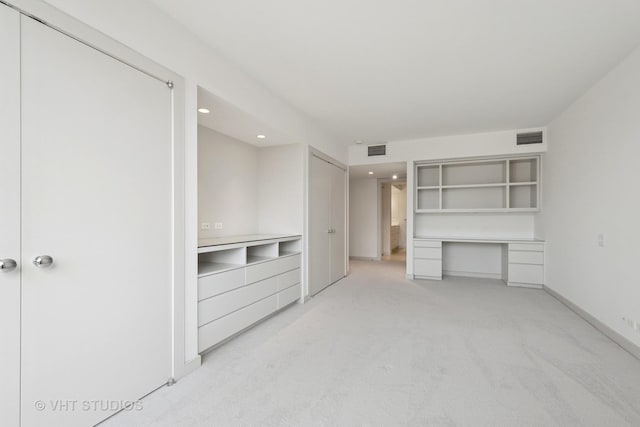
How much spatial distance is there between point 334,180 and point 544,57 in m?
3.11

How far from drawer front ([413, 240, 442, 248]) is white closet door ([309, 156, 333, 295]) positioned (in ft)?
5.51

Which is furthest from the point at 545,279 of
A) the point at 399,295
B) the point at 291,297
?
the point at 291,297

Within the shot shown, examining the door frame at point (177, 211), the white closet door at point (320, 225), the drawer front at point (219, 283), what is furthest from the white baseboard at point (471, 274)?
the door frame at point (177, 211)

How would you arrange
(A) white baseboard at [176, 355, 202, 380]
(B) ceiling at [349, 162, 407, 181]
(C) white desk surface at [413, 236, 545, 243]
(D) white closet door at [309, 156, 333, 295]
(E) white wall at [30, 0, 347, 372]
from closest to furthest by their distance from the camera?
(E) white wall at [30, 0, 347, 372] → (A) white baseboard at [176, 355, 202, 380] → (D) white closet door at [309, 156, 333, 295] → (C) white desk surface at [413, 236, 545, 243] → (B) ceiling at [349, 162, 407, 181]

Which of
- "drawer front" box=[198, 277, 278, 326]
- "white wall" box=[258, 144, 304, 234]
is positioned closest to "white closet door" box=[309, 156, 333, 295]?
"white wall" box=[258, 144, 304, 234]

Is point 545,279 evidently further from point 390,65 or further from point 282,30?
point 282,30

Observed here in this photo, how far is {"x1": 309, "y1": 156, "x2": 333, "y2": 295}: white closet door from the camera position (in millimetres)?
4152

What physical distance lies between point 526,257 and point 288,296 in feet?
12.8

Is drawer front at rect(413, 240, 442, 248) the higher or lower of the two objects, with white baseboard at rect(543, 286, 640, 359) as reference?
higher

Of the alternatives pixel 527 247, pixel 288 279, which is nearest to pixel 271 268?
pixel 288 279

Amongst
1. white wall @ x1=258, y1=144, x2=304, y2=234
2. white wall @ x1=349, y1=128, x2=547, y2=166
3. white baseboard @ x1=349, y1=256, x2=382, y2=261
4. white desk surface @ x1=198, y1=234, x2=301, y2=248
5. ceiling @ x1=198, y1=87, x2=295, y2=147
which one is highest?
white wall @ x1=349, y1=128, x2=547, y2=166

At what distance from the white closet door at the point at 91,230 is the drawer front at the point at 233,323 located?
0.36 metres

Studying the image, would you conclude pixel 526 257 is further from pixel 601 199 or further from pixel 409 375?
pixel 409 375

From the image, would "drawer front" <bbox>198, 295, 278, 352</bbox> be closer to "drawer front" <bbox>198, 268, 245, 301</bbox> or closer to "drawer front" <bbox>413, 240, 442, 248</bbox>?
"drawer front" <bbox>198, 268, 245, 301</bbox>
